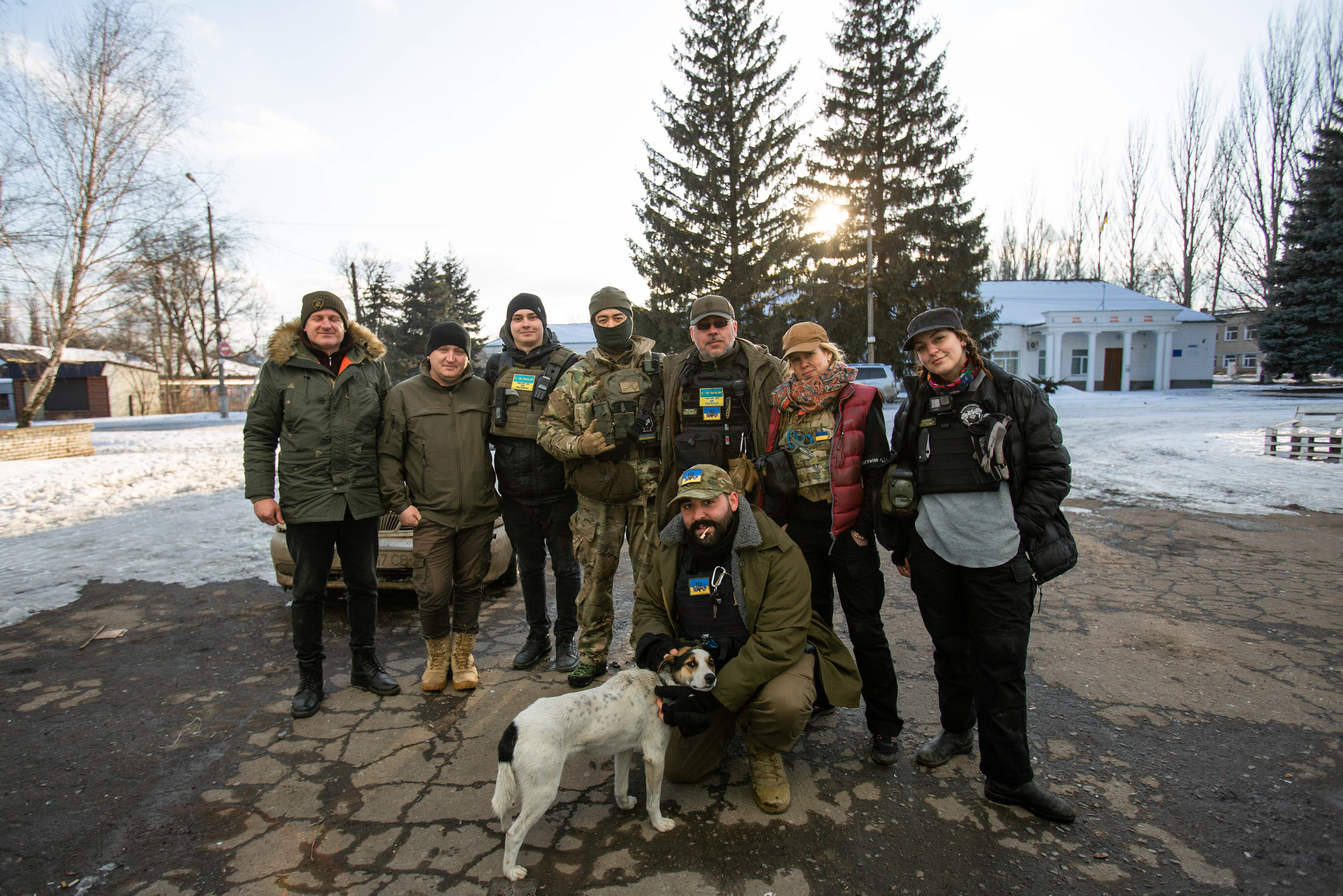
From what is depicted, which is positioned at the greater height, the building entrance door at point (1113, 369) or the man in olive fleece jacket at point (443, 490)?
the building entrance door at point (1113, 369)

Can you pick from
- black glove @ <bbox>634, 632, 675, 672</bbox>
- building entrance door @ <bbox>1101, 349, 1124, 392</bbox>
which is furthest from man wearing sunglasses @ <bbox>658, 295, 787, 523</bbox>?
building entrance door @ <bbox>1101, 349, 1124, 392</bbox>

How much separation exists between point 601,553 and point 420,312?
111 feet

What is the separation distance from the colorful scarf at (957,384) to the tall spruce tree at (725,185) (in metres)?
18.3

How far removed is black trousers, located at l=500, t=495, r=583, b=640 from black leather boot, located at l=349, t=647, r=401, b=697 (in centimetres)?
87

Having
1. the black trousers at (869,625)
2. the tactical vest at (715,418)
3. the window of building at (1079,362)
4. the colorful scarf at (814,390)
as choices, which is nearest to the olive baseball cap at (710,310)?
the tactical vest at (715,418)

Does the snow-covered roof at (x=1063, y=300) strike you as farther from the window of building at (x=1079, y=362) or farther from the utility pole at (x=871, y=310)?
the utility pole at (x=871, y=310)

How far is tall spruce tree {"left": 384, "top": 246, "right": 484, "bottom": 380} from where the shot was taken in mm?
33438

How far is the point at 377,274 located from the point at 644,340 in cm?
3930

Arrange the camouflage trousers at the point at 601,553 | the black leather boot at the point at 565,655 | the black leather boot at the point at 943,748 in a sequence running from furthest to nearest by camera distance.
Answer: the black leather boot at the point at 565,655 → the camouflage trousers at the point at 601,553 → the black leather boot at the point at 943,748

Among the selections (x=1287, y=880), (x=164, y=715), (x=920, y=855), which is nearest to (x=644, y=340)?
(x=920, y=855)

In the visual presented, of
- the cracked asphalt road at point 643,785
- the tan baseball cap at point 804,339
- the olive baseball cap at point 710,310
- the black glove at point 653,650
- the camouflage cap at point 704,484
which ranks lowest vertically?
the cracked asphalt road at point 643,785

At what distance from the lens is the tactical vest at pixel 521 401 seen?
3.86m

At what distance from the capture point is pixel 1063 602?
4.89 meters

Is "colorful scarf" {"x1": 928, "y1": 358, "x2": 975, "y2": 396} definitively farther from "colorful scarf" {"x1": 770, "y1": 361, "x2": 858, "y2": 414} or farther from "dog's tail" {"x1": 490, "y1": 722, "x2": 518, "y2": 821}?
"dog's tail" {"x1": 490, "y1": 722, "x2": 518, "y2": 821}
